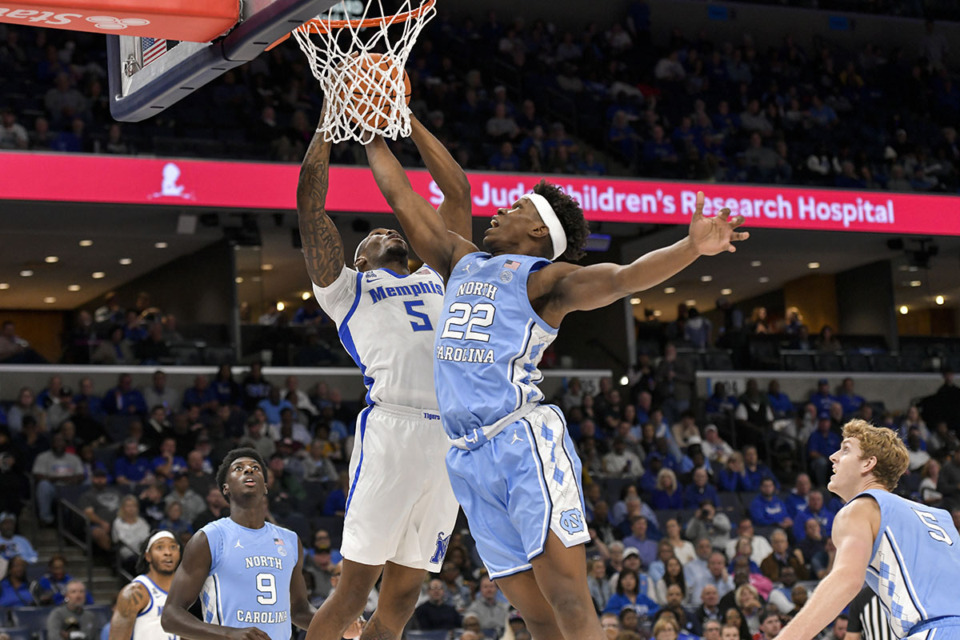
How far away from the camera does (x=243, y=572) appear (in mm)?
5598

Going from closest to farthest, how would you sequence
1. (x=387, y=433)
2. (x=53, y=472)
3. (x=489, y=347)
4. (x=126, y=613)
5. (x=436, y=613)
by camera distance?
(x=489, y=347) → (x=387, y=433) → (x=126, y=613) → (x=436, y=613) → (x=53, y=472)

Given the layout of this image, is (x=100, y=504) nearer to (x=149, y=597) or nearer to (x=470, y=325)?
(x=149, y=597)

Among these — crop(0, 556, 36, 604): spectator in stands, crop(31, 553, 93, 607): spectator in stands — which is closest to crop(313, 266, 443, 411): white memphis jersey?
crop(31, 553, 93, 607): spectator in stands

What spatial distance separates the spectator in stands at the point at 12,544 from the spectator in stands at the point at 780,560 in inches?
288

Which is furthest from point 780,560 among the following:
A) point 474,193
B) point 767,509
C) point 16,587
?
point 16,587

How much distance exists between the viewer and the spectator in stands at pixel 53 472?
12484mm

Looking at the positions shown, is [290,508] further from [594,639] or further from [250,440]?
[594,639]

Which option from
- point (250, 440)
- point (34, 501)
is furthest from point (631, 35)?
point (34, 501)

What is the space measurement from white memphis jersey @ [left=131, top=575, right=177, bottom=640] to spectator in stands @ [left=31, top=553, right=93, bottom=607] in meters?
4.45

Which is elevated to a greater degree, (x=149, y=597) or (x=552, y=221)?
(x=552, y=221)

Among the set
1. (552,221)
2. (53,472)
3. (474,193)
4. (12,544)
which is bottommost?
(12,544)

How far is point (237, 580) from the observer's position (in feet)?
18.3

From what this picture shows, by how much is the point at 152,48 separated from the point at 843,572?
3.06 metres

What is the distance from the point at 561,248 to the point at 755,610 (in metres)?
7.95
